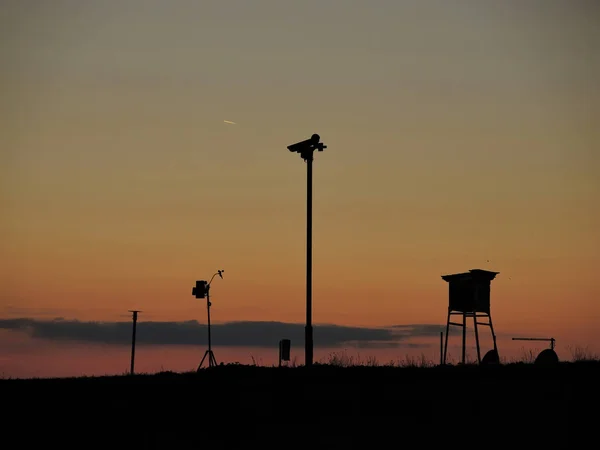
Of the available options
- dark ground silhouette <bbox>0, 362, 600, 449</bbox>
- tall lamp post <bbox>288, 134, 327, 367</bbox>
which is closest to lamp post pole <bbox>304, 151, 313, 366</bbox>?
tall lamp post <bbox>288, 134, 327, 367</bbox>

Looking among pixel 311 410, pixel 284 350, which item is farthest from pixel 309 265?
pixel 311 410

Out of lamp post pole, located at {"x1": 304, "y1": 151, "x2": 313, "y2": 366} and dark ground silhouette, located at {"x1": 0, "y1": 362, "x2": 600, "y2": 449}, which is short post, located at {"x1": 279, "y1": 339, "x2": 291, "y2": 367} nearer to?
lamp post pole, located at {"x1": 304, "y1": 151, "x2": 313, "y2": 366}

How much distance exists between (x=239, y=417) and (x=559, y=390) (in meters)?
9.02

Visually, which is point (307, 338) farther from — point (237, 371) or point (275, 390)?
point (275, 390)

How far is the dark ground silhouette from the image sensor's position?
78.6 ft

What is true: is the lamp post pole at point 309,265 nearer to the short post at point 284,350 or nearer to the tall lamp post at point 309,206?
the tall lamp post at point 309,206

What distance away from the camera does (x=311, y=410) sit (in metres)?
26.5

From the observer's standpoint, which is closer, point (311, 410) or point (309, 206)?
point (311, 410)

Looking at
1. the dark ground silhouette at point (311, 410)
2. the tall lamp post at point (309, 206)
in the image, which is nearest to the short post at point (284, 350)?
the tall lamp post at point (309, 206)

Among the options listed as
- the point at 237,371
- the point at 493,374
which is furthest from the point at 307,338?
the point at 493,374

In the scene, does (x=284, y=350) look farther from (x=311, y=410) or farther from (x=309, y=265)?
(x=311, y=410)

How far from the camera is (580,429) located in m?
24.4

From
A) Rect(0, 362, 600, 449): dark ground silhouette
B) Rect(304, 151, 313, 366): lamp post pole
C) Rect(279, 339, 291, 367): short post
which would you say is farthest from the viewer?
Rect(279, 339, 291, 367): short post

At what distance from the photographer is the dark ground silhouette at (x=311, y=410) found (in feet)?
78.6
